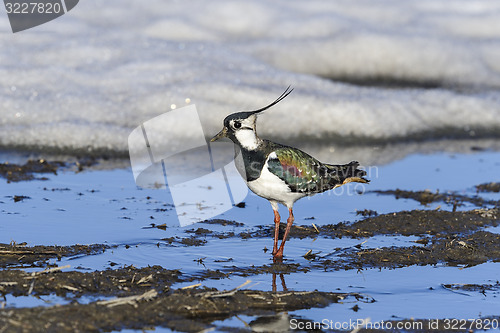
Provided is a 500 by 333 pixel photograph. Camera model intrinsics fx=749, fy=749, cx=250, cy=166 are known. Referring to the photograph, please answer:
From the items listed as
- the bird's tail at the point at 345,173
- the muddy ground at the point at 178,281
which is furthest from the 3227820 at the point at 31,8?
the bird's tail at the point at 345,173

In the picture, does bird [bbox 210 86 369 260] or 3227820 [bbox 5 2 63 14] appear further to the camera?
3227820 [bbox 5 2 63 14]

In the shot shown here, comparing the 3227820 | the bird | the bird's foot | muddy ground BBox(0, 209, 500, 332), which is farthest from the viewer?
the 3227820

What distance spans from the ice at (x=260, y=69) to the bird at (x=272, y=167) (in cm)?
360

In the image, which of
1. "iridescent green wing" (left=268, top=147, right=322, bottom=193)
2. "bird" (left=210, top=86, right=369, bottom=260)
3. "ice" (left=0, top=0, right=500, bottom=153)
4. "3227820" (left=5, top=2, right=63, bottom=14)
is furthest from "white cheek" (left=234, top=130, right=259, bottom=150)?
"3227820" (left=5, top=2, right=63, bottom=14)

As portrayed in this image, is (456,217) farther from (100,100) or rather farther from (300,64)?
(300,64)

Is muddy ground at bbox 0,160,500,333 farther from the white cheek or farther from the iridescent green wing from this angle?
the white cheek

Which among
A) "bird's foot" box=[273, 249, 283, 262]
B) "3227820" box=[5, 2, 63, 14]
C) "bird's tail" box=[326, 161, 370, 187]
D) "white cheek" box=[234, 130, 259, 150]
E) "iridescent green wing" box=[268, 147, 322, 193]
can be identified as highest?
"3227820" box=[5, 2, 63, 14]

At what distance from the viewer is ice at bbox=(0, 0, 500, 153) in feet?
32.4

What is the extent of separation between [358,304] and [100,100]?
6.41 metres

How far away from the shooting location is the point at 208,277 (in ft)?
15.6

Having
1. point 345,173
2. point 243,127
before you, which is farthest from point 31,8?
point 345,173

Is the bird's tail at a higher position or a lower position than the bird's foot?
higher

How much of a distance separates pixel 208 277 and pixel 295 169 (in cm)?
129

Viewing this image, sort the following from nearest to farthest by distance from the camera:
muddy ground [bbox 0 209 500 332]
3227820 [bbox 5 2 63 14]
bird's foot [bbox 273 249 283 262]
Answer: muddy ground [bbox 0 209 500 332]
bird's foot [bbox 273 249 283 262]
3227820 [bbox 5 2 63 14]
